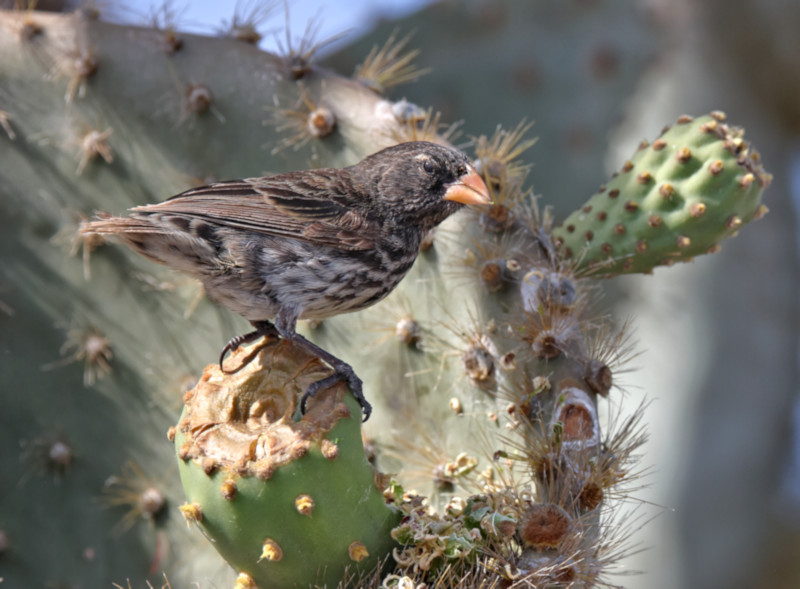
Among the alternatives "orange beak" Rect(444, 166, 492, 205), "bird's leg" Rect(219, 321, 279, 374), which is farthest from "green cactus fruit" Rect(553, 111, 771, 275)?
"bird's leg" Rect(219, 321, 279, 374)

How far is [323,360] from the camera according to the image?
1.51 metres

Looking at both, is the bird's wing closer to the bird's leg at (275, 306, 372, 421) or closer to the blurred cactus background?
the bird's leg at (275, 306, 372, 421)

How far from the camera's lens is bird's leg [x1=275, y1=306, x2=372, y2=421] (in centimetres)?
140

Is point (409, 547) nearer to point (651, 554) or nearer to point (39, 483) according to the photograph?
point (39, 483)

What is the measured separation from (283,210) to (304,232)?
0.21ft

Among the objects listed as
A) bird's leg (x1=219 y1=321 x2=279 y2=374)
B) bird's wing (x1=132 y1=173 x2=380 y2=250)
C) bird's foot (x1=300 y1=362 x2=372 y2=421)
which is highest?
bird's wing (x1=132 y1=173 x2=380 y2=250)

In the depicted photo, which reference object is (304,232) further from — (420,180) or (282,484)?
(282,484)

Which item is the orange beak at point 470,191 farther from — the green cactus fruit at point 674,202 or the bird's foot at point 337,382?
the bird's foot at point 337,382

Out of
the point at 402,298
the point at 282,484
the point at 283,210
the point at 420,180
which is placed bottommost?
the point at 282,484

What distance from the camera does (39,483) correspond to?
2.12 meters

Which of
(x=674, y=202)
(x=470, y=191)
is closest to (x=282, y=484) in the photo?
(x=470, y=191)

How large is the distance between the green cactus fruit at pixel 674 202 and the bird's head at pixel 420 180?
33 cm

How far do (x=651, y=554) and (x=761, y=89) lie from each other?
1831 millimetres

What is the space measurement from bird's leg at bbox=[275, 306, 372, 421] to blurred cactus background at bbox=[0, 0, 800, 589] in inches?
4.7
